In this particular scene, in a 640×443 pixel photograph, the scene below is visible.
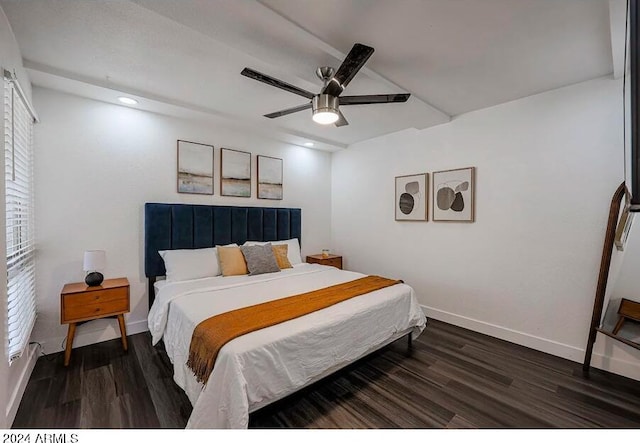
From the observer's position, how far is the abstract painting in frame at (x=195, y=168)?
133 inches

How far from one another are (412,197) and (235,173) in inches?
96.5

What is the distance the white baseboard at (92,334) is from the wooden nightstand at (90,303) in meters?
0.28

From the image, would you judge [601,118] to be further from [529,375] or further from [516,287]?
[529,375]

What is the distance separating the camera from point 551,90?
2.67 m

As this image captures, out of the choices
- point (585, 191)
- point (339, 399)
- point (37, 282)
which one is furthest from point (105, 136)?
point (585, 191)

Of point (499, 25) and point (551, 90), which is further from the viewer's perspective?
point (551, 90)

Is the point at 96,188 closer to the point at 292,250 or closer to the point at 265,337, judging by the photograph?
the point at 292,250

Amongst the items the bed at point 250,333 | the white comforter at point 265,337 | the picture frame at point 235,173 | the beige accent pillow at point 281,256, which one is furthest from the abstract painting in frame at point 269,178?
the white comforter at point 265,337

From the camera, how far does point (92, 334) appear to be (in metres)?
2.84

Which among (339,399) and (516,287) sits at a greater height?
(516,287)

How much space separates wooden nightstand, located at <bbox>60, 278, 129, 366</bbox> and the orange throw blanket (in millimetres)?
1339

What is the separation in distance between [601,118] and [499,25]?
1.51 meters

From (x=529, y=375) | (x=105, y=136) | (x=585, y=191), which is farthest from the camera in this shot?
(x=105, y=136)

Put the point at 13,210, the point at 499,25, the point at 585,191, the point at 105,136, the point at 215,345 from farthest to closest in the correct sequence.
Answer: the point at 105,136, the point at 585,191, the point at 13,210, the point at 499,25, the point at 215,345
